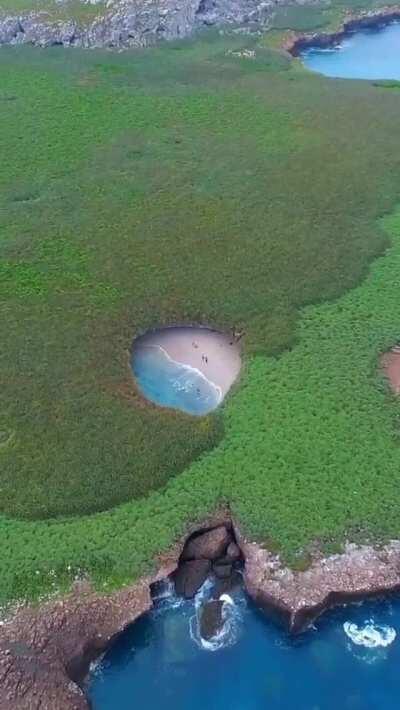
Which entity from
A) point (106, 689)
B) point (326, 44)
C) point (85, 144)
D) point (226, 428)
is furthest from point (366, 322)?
point (326, 44)

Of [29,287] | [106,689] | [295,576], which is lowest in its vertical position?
[106,689]

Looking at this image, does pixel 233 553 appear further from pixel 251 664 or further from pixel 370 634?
pixel 370 634

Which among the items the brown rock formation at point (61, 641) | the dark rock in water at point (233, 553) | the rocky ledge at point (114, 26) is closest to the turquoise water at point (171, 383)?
the dark rock in water at point (233, 553)

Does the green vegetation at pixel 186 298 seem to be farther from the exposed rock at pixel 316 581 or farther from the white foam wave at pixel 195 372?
the white foam wave at pixel 195 372

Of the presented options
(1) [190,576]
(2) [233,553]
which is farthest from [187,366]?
(1) [190,576]

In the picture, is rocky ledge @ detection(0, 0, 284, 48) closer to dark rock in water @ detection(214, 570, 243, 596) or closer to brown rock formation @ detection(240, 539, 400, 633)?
dark rock in water @ detection(214, 570, 243, 596)

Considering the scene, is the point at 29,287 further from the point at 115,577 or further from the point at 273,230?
the point at 115,577
